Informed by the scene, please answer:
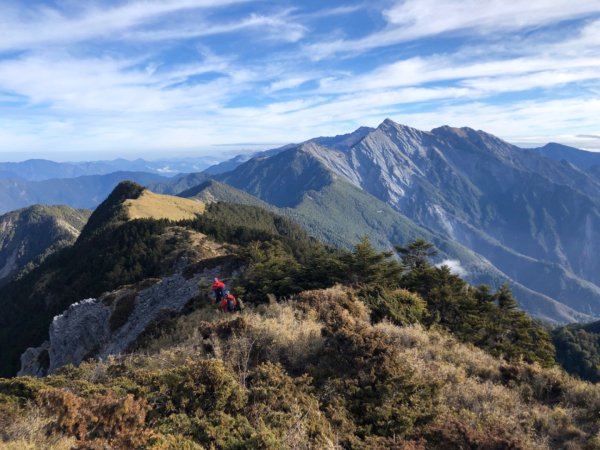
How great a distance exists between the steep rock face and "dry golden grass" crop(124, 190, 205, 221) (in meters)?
68.6

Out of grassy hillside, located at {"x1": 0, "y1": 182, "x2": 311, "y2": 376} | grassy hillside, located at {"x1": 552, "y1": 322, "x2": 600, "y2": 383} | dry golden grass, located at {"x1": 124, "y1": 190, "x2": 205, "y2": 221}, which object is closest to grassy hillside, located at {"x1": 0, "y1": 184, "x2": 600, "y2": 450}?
grassy hillside, located at {"x1": 0, "y1": 182, "x2": 311, "y2": 376}

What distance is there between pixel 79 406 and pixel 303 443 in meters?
4.54

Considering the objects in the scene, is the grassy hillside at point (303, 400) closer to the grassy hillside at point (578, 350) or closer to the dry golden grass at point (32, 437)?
the dry golden grass at point (32, 437)

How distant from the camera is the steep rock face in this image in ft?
97.3

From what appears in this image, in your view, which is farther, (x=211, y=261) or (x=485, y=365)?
(x=211, y=261)

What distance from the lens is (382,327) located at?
603 inches

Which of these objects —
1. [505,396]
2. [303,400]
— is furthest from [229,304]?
[505,396]

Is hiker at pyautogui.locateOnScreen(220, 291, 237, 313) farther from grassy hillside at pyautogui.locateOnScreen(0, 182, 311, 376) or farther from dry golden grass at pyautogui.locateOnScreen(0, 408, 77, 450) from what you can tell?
grassy hillside at pyautogui.locateOnScreen(0, 182, 311, 376)

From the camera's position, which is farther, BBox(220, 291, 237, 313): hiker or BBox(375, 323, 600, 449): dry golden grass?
BBox(220, 291, 237, 313): hiker

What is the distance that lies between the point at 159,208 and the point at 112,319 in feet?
319

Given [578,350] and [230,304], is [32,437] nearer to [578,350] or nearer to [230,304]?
[230,304]

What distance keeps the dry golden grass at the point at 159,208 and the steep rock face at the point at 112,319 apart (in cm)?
6863

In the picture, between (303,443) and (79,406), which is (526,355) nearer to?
(303,443)

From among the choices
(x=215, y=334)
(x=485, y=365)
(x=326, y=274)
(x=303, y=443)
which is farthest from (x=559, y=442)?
(x=326, y=274)
